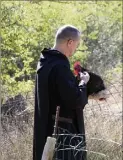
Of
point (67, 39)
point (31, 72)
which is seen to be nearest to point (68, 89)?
point (67, 39)

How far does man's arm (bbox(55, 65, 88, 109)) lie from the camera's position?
3.42 meters

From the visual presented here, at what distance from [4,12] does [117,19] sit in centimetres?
549

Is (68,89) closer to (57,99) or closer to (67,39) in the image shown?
(57,99)

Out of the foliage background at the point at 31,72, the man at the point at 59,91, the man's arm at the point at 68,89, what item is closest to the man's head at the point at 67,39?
the man at the point at 59,91

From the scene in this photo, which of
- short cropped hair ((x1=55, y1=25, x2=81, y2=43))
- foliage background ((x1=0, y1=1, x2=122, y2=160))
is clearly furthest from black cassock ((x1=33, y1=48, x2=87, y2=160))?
foliage background ((x1=0, y1=1, x2=122, y2=160))

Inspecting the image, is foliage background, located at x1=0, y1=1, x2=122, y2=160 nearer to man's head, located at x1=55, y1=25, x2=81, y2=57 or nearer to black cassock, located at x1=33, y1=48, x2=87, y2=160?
black cassock, located at x1=33, y1=48, x2=87, y2=160

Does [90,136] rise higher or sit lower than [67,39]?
lower

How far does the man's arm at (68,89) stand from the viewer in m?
3.42

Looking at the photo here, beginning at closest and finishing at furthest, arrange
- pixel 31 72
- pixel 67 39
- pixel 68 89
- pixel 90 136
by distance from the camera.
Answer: pixel 68 89 → pixel 67 39 → pixel 90 136 → pixel 31 72

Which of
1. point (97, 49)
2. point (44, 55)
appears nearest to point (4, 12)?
point (44, 55)

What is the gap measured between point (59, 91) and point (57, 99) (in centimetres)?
8

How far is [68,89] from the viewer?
3.41 metres

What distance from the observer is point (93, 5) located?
10586mm

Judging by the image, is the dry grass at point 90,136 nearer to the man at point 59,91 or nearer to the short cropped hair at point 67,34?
the man at point 59,91
